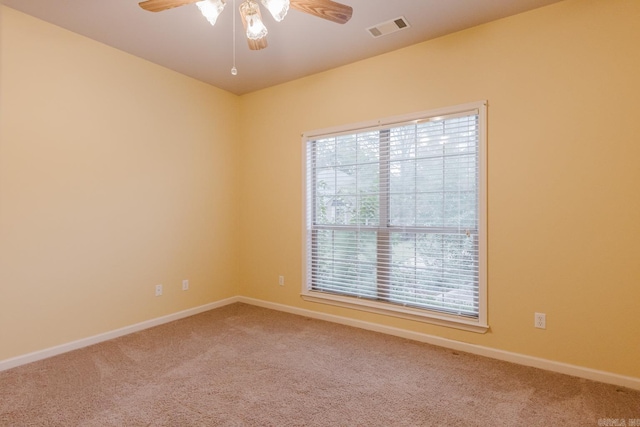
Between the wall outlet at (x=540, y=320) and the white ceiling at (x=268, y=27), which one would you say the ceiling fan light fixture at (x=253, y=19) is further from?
the wall outlet at (x=540, y=320)

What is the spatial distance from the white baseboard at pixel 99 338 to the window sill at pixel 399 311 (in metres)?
1.27

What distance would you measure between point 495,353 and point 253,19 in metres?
2.98

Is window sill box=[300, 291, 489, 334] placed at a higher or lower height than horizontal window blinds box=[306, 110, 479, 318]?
lower

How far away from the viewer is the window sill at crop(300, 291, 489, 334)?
280 centimetres

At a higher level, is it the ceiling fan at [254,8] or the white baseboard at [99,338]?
the ceiling fan at [254,8]

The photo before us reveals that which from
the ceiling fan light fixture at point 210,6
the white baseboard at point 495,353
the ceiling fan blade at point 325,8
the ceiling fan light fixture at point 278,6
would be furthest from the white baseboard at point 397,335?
the ceiling fan light fixture at point 210,6

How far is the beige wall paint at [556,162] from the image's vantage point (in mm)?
2256

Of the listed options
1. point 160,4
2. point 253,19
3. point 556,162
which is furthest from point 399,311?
point 160,4

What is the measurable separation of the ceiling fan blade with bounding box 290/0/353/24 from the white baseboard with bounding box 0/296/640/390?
266 centimetres

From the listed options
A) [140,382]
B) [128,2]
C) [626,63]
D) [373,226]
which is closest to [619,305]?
[626,63]

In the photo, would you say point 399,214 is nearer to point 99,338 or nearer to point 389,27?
point 389,27

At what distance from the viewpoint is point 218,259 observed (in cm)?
417

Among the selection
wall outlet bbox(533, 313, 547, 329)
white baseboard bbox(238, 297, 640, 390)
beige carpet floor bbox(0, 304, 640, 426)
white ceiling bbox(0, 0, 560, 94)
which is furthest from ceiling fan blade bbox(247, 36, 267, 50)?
wall outlet bbox(533, 313, 547, 329)

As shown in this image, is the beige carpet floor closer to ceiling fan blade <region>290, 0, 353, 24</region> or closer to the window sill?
the window sill
